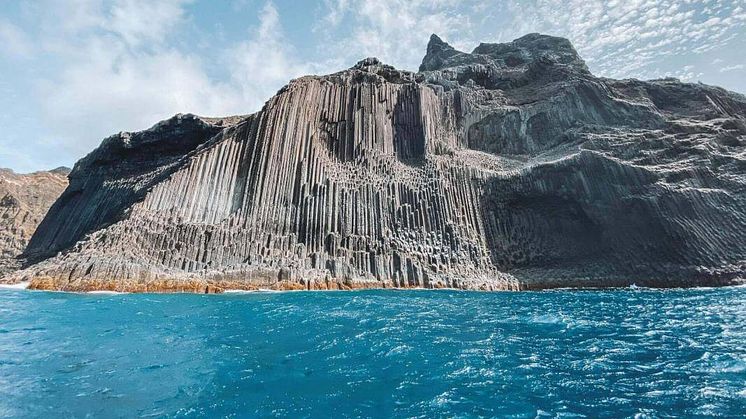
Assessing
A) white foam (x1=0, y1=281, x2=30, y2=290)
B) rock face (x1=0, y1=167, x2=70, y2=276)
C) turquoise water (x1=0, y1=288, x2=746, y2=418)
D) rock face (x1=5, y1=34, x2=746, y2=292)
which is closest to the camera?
turquoise water (x1=0, y1=288, x2=746, y2=418)

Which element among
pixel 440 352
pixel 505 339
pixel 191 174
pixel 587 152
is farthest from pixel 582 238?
pixel 191 174

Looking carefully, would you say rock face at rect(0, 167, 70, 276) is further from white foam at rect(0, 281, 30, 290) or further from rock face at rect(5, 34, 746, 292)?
white foam at rect(0, 281, 30, 290)

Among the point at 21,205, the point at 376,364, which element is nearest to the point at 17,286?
the point at 376,364

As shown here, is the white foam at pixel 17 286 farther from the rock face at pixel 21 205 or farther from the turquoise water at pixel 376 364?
the rock face at pixel 21 205

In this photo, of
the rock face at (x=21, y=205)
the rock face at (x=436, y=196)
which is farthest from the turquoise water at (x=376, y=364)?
the rock face at (x=21, y=205)

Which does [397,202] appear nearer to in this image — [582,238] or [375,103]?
[375,103]

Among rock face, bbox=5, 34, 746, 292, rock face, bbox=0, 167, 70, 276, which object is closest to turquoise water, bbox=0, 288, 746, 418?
rock face, bbox=5, 34, 746, 292

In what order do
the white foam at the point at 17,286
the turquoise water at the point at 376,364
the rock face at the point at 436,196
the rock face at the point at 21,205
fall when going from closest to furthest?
1. the turquoise water at the point at 376,364
2. the white foam at the point at 17,286
3. the rock face at the point at 436,196
4. the rock face at the point at 21,205
